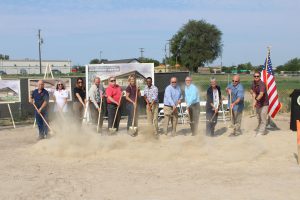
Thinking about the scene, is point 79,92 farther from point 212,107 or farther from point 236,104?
point 236,104

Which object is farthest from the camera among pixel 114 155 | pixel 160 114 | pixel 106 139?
pixel 160 114

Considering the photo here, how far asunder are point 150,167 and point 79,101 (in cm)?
497

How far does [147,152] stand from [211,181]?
2557 mm

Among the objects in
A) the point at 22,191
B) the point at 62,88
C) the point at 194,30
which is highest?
the point at 194,30

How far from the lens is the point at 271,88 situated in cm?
1312

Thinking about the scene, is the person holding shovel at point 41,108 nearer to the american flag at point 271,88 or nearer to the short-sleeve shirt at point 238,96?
the short-sleeve shirt at point 238,96

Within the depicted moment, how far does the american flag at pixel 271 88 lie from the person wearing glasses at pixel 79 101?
5417 millimetres

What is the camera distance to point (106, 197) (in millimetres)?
6191

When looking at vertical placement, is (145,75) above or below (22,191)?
above

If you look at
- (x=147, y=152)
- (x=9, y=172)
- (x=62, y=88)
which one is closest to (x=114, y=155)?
(x=147, y=152)

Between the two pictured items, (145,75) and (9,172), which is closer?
(9,172)

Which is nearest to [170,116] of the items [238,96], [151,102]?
[151,102]

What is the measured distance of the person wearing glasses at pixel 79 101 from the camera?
12508 millimetres

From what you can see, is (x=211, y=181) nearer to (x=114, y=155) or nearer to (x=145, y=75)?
(x=114, y=155)
